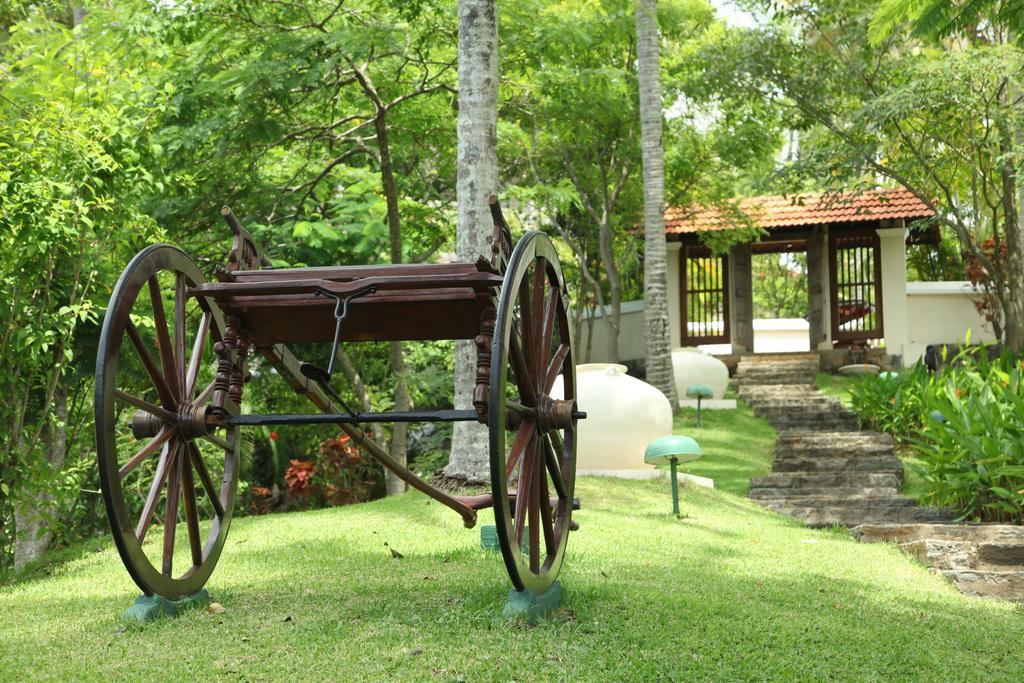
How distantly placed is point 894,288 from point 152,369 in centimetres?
1945

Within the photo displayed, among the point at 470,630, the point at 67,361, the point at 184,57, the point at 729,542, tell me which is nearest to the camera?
the point at 470,630

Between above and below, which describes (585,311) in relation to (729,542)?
above

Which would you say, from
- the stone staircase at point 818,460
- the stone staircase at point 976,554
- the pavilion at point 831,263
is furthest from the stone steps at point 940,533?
the pavilion at point 831,263

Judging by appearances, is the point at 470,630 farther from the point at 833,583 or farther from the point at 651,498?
the point at 651,498

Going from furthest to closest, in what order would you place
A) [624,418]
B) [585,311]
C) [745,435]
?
[585,311]
[745,435]
[624,418]

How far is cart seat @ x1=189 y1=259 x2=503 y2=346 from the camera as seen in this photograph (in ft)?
15.4

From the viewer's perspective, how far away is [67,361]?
8289 millimetres

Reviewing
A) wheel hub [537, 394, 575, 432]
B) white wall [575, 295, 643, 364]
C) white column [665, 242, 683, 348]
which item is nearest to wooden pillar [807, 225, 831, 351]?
white column [665, 242, 683, 348]

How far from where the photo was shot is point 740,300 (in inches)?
913

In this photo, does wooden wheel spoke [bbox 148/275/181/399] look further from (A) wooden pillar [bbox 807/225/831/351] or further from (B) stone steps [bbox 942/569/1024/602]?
(A) wooden pillar [bbox 807/225/831/351]

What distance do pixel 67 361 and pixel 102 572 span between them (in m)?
1.74

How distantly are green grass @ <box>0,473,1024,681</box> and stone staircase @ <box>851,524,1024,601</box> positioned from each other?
8.8 inches

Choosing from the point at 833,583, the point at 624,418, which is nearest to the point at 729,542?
the point at 833,583

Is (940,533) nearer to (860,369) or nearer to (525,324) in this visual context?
Result: (525,324)
